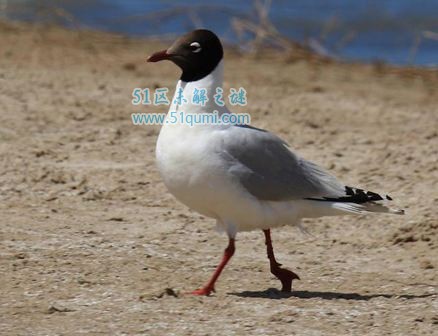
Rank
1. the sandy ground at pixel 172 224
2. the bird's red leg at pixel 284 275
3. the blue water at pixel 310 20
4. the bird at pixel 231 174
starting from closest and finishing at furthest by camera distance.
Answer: the sandy ground at pixel 172 224
the bird at pixel 231 174
the bird's red leg at pixel 284 275
the blue water at pixel 310 20

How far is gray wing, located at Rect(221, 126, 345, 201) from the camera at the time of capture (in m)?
6.52

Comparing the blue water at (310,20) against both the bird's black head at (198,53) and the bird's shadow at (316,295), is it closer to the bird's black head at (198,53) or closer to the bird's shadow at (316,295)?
the bird's black head at (198,53)

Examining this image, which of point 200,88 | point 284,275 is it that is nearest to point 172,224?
point 284,275

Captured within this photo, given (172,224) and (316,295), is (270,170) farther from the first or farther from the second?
(172,224)

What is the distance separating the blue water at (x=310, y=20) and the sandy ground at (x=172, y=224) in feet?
11.3

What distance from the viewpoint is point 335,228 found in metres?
8.10

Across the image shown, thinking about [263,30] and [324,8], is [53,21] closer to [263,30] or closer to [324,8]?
[263,30]

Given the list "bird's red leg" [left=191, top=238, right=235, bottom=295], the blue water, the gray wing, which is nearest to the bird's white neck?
the gray wing

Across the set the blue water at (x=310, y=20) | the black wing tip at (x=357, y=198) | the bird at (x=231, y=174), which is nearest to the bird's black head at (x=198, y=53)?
the bird at (x=231, y=174)

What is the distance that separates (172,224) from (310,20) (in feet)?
36.7

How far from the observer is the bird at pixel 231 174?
6.39 metres

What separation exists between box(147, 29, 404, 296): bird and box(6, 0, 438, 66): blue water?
8149 millimetres

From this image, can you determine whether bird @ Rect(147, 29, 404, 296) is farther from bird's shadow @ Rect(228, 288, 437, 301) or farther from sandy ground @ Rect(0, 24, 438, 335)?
sandy ground @ Rect(0, 24, 438, 335)

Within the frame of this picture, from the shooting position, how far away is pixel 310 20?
18.7m
